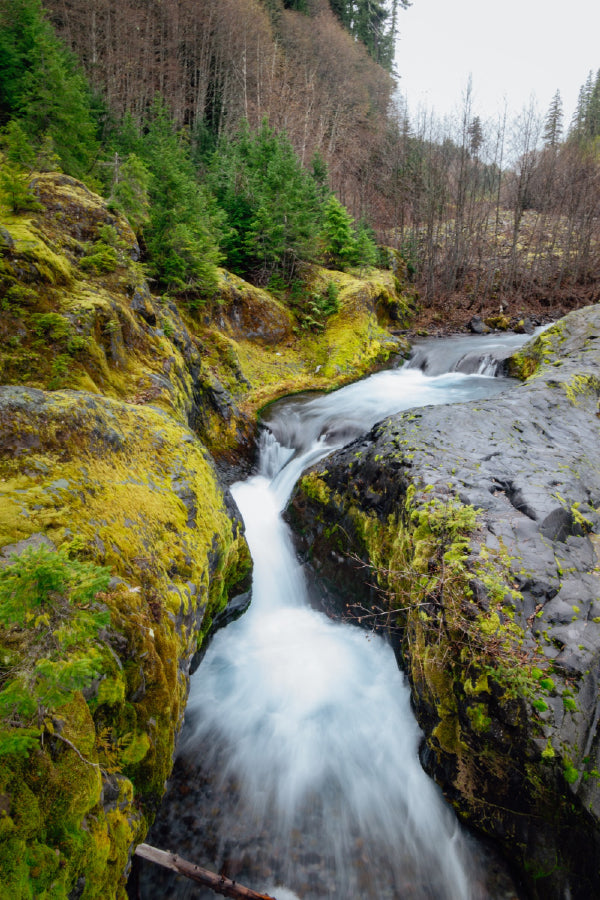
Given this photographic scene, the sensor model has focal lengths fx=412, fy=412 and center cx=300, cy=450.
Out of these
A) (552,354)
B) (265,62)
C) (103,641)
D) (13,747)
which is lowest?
(103,641)

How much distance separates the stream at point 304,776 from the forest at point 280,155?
29.4ft

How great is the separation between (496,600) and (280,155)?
61.7 feet

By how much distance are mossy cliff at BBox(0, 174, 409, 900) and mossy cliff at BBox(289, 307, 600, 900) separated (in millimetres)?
2113

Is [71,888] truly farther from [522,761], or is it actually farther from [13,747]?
[522,761]

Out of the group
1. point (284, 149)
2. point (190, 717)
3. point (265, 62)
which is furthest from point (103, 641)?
point (265, 62)

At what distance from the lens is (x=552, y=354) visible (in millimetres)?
10938

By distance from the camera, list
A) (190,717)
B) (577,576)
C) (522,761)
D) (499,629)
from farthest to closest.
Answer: (190,717) → (577,576) → (499,629) → (522,761)

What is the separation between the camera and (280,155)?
16.7 metres

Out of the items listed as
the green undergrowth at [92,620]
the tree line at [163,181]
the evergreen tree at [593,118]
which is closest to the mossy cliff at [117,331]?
the tree line at [163,181]

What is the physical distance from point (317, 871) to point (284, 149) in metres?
20.8

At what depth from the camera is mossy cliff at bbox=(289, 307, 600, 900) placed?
2979 mm

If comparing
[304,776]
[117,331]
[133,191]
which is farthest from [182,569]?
[133,191]

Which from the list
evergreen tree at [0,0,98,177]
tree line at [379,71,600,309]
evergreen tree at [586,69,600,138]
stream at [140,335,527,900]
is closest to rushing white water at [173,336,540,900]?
stream at [140,335,527,900]

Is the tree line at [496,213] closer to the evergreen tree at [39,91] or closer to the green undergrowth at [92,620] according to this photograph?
the evergreen tree at [39,91]
